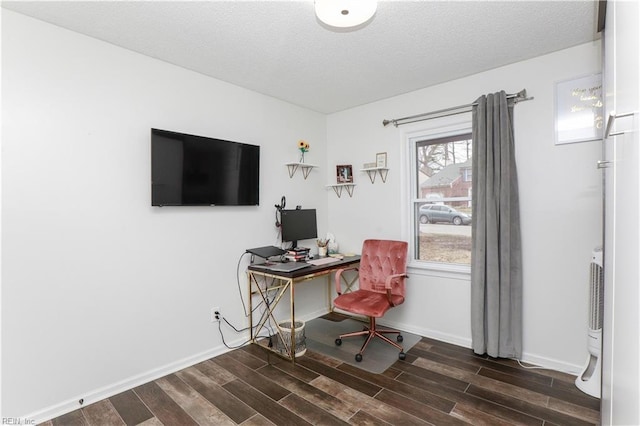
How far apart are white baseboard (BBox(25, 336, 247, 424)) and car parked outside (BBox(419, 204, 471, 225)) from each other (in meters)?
2.39

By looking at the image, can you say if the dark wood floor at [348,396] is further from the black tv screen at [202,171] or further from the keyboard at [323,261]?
the black tv screen at [202,171]

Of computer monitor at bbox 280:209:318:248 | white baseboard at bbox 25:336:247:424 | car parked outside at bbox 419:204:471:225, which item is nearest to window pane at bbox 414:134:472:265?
car parked outside at bbox 419:204:471:225

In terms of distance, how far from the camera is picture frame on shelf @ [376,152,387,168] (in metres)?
3.72

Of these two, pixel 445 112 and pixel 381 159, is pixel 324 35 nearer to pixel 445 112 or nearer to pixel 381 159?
pixel 445 112

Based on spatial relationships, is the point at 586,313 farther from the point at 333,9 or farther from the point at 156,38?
the point at 156,38

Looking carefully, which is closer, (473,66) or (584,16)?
(584,16)

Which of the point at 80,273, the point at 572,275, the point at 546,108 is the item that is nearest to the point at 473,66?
the point at 546,108

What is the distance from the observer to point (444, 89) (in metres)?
3.27

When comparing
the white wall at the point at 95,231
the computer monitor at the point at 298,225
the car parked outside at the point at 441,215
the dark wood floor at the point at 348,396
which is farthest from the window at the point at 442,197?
the white wall at the point at 95,231

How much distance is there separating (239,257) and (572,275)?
2899 mm

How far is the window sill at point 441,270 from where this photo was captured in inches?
→ 125

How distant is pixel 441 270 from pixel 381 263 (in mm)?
602

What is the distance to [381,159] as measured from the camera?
3.74 m

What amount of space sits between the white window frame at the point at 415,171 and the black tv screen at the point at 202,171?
1623 mm
